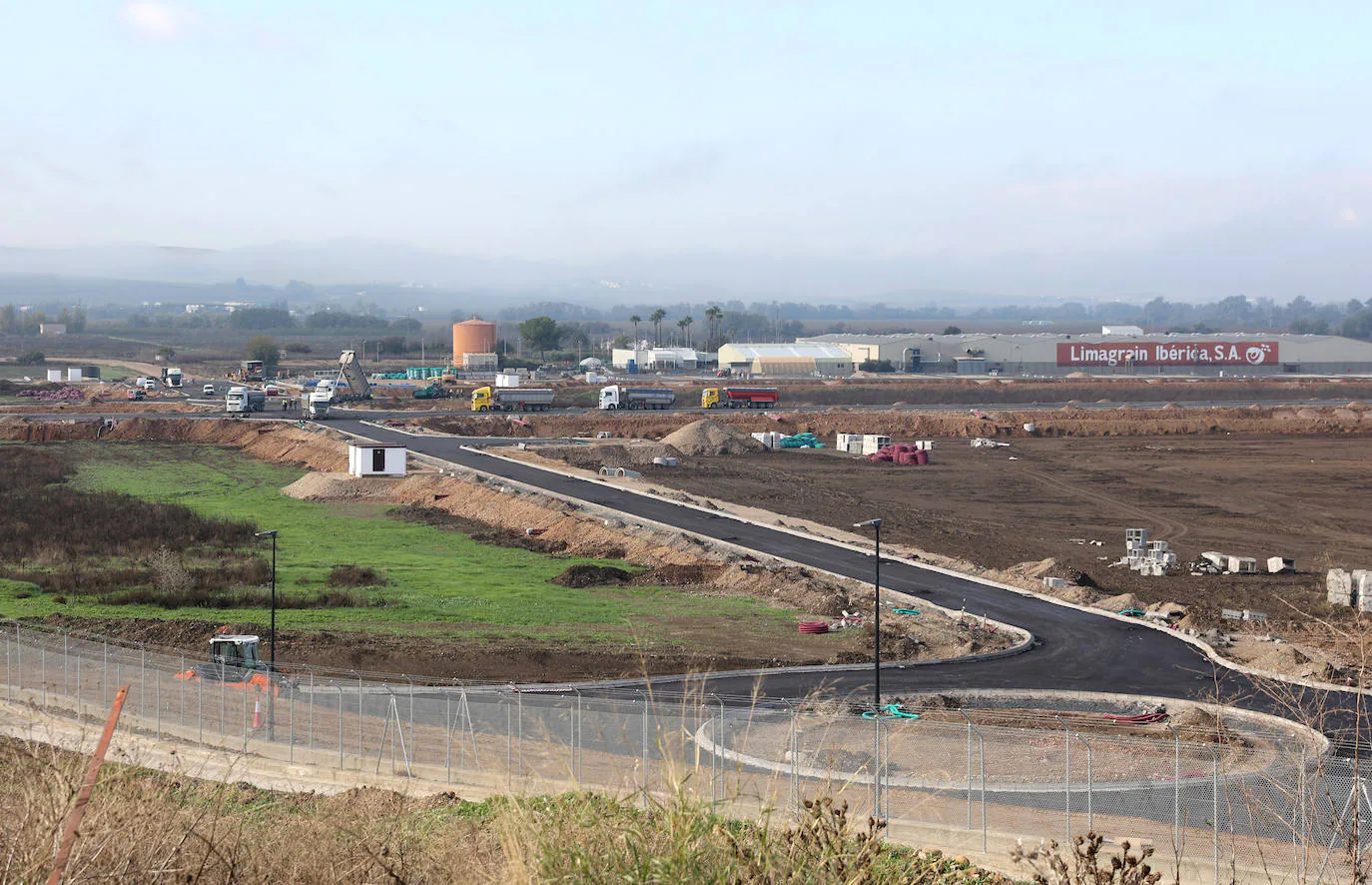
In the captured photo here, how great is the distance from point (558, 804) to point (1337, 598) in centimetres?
4744

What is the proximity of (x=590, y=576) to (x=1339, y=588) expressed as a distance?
30659mm

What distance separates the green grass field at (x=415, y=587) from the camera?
1797 inches

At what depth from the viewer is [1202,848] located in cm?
2208

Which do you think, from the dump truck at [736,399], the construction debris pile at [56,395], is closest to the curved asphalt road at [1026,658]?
the dump truck at [736,399]

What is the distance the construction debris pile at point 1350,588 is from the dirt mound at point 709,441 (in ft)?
197

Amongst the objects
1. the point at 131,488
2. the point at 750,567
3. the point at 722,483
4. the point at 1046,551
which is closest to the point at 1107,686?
the point at 750,567

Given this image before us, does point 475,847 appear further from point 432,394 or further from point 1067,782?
point 432,394

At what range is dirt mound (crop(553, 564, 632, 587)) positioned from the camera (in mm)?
54219

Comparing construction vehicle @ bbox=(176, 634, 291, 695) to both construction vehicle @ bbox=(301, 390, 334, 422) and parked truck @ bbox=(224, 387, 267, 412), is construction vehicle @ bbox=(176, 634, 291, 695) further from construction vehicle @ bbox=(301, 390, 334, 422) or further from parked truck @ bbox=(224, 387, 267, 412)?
parked truck @ bbox=(224, 387, 267, 412)

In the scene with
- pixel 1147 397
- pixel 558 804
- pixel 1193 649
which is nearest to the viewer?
pixel 558 804

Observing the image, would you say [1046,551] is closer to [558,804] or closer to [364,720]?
[364,720]

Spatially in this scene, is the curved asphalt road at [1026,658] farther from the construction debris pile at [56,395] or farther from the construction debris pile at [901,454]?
the construction debris pile at [56,395]

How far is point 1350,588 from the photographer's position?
4984 cm

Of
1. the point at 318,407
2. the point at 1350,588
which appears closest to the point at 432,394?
the point at 318,407
